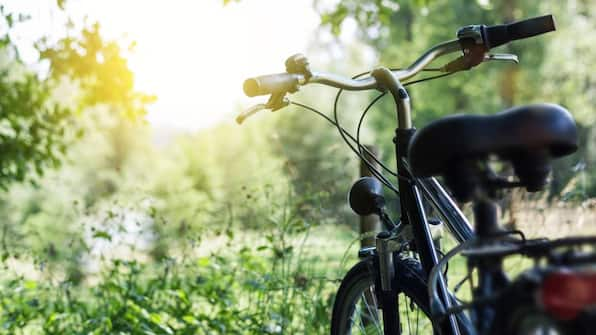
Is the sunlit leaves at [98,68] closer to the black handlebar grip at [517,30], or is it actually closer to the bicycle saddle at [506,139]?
the black handlebar grip at [517,30]

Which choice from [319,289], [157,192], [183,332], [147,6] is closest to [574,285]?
[319,289]

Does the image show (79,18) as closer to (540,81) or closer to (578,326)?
(578,326)

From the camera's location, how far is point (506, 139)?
114 centimetres

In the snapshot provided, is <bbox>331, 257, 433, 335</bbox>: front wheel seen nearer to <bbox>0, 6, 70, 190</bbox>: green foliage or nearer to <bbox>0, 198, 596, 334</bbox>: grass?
<bbox>0, 198, 596, 334</bbox>: grass

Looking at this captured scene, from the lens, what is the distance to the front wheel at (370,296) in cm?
183

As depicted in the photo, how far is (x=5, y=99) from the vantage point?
14.9 ft

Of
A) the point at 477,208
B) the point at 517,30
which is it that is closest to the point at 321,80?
the point at 517,30

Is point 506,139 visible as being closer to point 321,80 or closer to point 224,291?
point 321,80

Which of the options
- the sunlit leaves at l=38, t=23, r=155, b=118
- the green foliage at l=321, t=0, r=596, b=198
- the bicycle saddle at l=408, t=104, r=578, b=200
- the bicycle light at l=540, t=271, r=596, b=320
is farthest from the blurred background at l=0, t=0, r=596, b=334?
the green foliage at l=321, t=0, r=596, b=198

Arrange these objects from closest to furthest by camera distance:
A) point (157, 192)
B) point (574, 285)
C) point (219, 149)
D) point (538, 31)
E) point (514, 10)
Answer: point (574, 285), point (538, 31), point (157, 192), point (514, 10), point (219, 149)

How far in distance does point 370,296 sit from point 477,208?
98 cm

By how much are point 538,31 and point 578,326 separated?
114cm

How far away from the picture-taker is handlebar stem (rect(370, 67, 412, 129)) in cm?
178

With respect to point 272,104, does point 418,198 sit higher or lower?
lower
